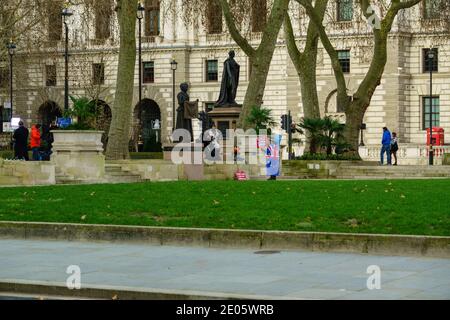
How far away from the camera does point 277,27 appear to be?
150 ft

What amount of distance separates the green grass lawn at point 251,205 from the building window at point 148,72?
55.9m

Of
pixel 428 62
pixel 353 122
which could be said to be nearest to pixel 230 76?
pixel 353 122

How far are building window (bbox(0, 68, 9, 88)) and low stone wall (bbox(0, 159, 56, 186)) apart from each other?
47613 millimetres

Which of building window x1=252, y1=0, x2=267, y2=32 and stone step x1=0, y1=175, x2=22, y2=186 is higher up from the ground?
building window x1=252, y1=0, x2=267, y2=32

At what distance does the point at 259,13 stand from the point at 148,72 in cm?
2448

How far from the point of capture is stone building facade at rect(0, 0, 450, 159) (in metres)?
74.1

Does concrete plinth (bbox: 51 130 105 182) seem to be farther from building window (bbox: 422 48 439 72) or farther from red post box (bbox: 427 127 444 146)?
building window (bbox: 422 48 439 72)

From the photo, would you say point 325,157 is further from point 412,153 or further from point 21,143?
point 412,153

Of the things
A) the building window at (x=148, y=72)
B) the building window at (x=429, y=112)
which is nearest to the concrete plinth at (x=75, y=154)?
the building window at (x=429, y=112)

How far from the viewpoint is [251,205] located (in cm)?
2295

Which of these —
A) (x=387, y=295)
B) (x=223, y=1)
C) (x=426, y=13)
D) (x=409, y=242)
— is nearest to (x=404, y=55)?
(x=426, y=13)

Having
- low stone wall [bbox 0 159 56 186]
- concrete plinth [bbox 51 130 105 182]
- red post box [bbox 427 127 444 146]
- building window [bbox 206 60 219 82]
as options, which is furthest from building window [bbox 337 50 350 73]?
low stone wall [bbox 0 159 56 186]

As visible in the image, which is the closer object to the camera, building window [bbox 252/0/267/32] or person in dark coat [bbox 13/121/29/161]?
person in dark coat [bbox 13/121/29/161]

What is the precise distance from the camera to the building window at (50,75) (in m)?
84.0
